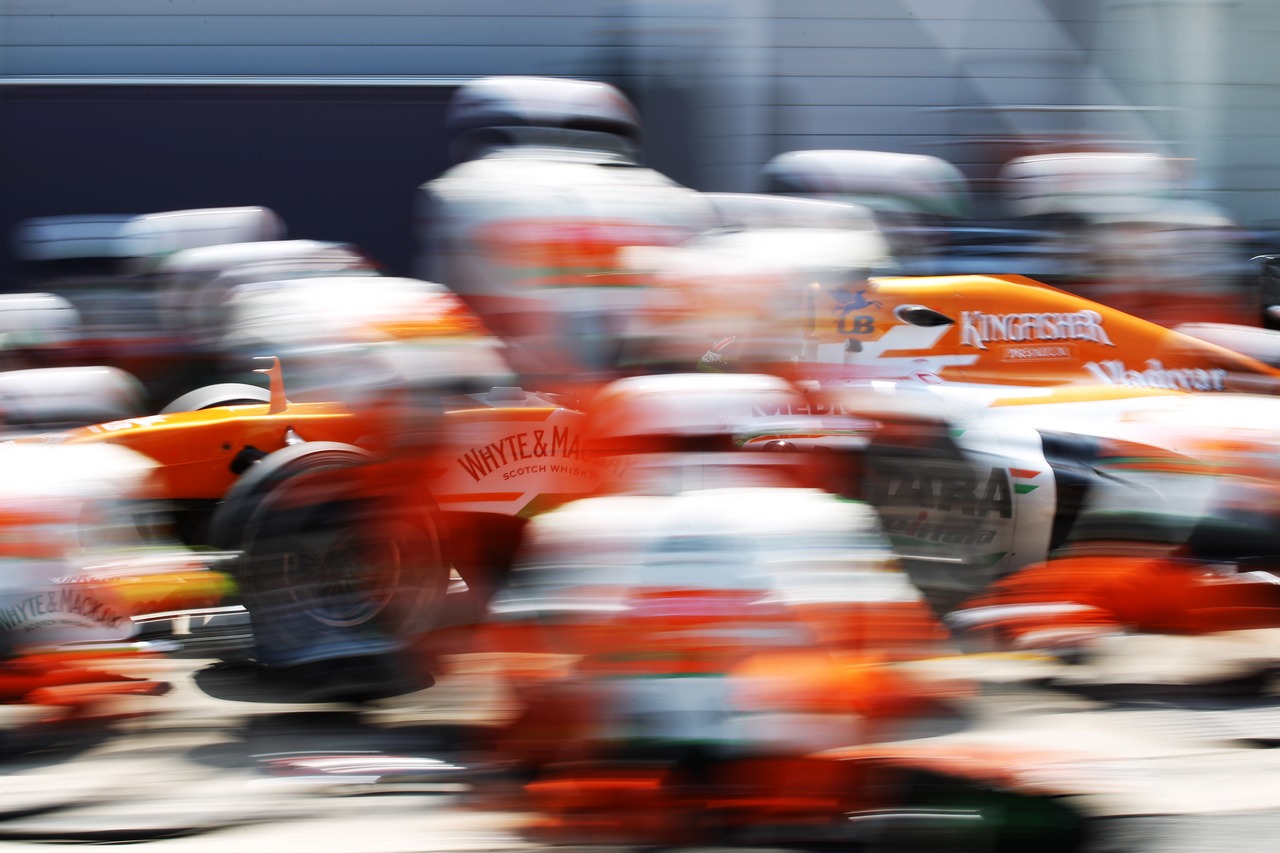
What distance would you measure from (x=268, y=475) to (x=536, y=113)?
1116 mm

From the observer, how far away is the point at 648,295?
2992 millimetres

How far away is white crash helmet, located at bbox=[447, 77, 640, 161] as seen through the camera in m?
3.52

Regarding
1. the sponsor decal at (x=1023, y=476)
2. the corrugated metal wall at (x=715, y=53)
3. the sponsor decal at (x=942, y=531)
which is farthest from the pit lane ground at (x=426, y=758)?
the corrugated metal wall at (x=715, y=53)

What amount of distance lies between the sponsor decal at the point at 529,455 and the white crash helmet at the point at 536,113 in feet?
2.60

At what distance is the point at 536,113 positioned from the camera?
3508mm

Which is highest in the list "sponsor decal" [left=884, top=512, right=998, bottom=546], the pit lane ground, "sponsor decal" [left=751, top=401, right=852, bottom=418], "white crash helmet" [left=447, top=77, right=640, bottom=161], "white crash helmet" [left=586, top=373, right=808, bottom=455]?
"white crash helmet" [left=447, top=77, right=640, bottom=161]

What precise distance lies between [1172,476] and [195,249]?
9.48 feet

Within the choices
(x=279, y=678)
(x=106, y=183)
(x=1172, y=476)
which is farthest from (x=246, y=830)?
(x=106, y=183)

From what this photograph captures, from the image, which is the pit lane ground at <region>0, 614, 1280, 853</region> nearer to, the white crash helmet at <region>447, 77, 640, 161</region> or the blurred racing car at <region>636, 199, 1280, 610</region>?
the blurred racing car at <region>636, 199, 1280, 610</region>

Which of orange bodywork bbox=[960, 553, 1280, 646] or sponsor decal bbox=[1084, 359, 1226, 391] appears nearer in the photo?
orange bodywork bbox=[960, 553, 1280, 646]

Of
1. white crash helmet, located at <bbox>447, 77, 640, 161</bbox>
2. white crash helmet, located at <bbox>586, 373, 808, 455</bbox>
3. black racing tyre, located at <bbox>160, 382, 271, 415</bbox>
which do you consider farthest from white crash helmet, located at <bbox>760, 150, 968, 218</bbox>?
black racing tyre, located at <bbox>160, 382, 271, 415</bbox>

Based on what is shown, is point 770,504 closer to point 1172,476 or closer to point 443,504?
point 443,504

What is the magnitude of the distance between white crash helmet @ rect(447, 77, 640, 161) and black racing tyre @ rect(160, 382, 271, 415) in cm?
125

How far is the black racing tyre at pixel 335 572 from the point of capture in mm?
3482
